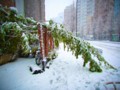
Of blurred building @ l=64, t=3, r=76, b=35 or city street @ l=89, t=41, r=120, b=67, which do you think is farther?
blurred building @ l=64, t=3, r=76, b=35

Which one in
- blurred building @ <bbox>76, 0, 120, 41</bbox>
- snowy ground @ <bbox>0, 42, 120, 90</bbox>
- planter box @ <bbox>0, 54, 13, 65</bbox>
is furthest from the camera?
blurred building @ <bbox>76, 0, 120, 41</bbox>

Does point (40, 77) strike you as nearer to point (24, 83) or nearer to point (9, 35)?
point (24, 83)

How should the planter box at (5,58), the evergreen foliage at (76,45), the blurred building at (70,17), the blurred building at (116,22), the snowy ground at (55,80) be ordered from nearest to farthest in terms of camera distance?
the snowy ground at (55,80) < the evergreen foliage at (76,45) < the planter box at (5,58) < the blurred building at (116,22) < the blurred building at (70,17)

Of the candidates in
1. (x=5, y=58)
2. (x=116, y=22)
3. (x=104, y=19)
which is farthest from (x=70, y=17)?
(x=5, y=58)

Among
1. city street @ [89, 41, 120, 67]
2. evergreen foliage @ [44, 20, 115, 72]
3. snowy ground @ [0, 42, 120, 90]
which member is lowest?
snowy ground @ [0, 42, 120, 90]

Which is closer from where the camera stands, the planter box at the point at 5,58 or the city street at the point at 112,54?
the planter box at the point at 5,58

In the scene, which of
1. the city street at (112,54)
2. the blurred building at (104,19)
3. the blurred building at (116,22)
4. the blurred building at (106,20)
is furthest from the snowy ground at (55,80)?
the blurred building at (104,19)

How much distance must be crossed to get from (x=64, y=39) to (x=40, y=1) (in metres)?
16.0

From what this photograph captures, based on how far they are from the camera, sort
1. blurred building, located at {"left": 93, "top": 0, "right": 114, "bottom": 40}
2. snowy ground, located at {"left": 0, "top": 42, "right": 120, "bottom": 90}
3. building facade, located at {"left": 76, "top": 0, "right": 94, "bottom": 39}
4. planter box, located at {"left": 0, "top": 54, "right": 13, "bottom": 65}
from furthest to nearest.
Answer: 1. building facade, located at {"left": 76, "top": 0, "right": 94, "bottom": 39}
2. blurred building, located at {"left": 93, "top": 0, "right": 114, "bottom": 40}
3. planter box, located at {"left": 0, "top": 54, "right": 13, "bottom": 65}
4. snowy ground, located at {"left": 0, "top": 42, "right": 120, "bottom": 90}

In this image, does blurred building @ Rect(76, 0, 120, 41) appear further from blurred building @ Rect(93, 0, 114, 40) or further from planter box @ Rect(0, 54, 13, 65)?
planter box @ Rect(0, 54, 13, 65)

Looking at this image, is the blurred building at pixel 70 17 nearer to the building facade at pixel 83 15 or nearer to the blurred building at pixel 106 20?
the building facade at pixel 83 15

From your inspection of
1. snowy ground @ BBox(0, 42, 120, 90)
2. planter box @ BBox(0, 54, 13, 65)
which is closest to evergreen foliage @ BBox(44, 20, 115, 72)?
snowy ground @ BBox(0, 42, 120, 90)

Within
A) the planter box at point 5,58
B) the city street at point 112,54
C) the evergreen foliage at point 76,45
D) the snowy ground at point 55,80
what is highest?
the evergreen foliage at point 76,45

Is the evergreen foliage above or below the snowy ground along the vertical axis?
above
